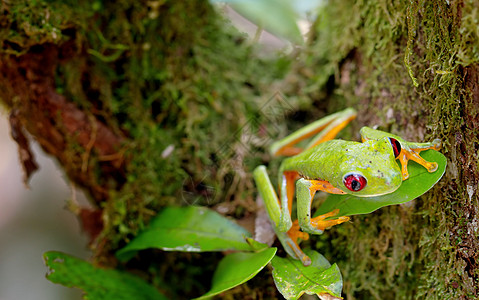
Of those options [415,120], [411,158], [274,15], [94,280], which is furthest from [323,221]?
[274,15]

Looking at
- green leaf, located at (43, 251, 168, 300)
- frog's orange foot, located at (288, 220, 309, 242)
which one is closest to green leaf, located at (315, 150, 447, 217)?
frog's orange foot, located at (288, 220, 309, 242)

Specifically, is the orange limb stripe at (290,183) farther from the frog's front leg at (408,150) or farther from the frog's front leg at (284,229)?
the frog's front leg at (408,150)

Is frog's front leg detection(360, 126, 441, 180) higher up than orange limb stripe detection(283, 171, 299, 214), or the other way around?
frog's front leg detection(360, 126, 441, 180)

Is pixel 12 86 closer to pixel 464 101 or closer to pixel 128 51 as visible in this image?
pixel 128 51

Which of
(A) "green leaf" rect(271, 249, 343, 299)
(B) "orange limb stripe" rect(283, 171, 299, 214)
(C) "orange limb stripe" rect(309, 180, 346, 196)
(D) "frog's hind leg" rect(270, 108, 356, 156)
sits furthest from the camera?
(D) "frog's hind leg" rect(270, 108, 356, 156)

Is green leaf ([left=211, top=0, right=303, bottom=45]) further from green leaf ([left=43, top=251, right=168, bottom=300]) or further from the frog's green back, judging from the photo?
green leaf ([left=43, top=251, right=168, bottom=300])

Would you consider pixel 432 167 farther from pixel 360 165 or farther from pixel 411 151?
pixel 360 165

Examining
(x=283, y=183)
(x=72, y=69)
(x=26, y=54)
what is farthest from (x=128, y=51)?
(x=283, y=183)
